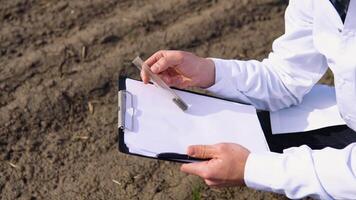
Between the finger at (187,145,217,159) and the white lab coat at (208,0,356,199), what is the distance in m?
0.10

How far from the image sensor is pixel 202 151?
1520 mm

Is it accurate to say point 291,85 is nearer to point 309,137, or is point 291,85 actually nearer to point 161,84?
point 309,137

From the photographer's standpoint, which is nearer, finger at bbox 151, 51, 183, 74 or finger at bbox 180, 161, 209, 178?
finger at bbox 180, 161, 209, 178

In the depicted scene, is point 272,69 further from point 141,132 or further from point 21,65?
point 21,65

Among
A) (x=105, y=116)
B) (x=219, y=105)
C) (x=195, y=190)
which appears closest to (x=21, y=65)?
(x=105, y=116)

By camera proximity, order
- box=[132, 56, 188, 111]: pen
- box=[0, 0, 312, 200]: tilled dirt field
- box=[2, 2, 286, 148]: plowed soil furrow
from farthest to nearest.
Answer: box=[2, 2, 286, 148]: plowed soil furrow, box=[0, 0, 312, 200]: tilled dirt field, box=[132, 56, 188, 111]: pen

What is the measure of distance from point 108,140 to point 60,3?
852 mm

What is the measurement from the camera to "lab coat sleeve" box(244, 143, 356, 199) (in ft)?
4.57

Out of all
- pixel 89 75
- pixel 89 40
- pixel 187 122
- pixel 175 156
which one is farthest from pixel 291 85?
pixel 89 40

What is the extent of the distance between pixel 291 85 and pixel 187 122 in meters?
0.34

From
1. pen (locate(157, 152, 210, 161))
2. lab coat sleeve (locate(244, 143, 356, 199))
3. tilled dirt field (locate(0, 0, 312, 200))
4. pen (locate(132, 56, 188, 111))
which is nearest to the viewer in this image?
lab coat sleeve (locate(244, 143, 356, 199))

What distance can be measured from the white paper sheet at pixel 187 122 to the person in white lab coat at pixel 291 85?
0.16 feet

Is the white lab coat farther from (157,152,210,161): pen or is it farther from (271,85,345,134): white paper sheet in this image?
(157,152,210,161): pen

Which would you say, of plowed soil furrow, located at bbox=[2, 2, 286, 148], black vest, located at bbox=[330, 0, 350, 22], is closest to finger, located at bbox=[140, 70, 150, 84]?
black vest, located at bbox=[330, 0, 350, 22]
